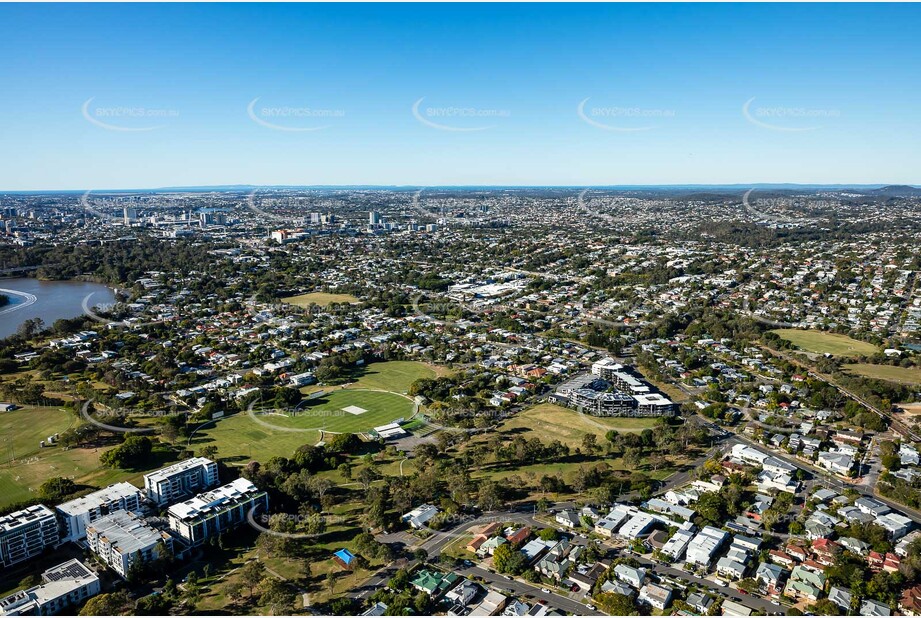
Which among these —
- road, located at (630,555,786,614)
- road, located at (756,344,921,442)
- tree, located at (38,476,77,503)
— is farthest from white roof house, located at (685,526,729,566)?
tree, located at (38,476,77,503)

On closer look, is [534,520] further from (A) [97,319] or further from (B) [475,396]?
(A) [97,319]

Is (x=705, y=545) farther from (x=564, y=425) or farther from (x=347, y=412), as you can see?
(x=347, y=412)

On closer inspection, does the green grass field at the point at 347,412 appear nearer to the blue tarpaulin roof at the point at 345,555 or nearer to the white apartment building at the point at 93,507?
the white apartment building at the point at 93,507

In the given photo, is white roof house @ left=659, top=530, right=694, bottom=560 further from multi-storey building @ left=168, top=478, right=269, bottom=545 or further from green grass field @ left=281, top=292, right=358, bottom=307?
green grass field @ left=281, top=292, right=358, bottom=307

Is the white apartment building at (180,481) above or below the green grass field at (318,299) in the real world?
below

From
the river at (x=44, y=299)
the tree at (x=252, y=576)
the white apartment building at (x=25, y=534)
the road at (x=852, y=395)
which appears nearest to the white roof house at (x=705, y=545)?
the tree at (x=252, y=576)
